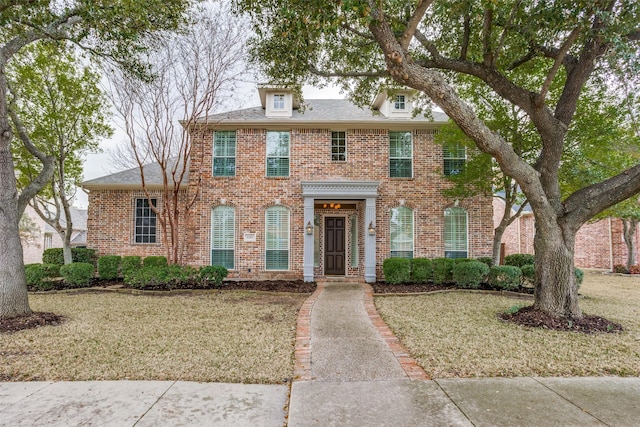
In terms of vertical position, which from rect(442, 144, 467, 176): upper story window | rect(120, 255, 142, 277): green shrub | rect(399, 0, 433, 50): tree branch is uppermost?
rect(399, 0, 433, 50): tree branch

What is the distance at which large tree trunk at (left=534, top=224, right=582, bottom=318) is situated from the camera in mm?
6070

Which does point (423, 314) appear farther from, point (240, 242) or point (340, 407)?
point (240, 242)

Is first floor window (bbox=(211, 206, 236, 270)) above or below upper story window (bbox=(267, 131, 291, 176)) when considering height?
below

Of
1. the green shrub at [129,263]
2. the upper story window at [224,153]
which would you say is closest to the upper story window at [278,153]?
the upper story window at [224,153]

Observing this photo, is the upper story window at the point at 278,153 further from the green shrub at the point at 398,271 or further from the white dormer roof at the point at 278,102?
the green shrub at the point at 398,271

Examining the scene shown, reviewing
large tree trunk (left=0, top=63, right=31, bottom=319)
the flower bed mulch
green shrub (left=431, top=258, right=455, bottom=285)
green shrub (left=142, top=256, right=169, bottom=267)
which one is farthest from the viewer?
green shrub (left=142, top=256, right=169, bottom=267)

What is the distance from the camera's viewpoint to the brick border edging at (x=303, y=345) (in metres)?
3.86

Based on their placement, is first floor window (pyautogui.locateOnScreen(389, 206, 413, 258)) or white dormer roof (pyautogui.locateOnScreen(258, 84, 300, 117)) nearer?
first floor window (pyautogui.locateOnScreen(389, 206, 413, 258))

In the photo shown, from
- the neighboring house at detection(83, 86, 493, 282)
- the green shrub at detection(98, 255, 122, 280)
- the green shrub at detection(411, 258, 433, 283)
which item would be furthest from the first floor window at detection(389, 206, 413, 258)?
the green shrub at detection(98, 255, 122, 280)

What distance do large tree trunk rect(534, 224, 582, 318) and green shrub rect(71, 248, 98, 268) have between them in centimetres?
1321

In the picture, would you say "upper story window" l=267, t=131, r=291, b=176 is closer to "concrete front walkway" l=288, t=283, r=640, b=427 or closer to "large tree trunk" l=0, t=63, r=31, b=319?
"large tree trunk" l=0, t=63, r=31, b=319

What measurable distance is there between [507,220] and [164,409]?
10.2 metres

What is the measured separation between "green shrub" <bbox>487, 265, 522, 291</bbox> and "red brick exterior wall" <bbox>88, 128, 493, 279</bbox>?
196 centimetres

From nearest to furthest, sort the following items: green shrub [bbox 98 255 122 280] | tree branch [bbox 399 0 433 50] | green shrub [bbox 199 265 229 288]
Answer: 1. tree branch [bbox 399 0 433 50]
2. green shrub [bbox 199 265 229 288]
3. green shrub [bbox 98 255 122 280]
